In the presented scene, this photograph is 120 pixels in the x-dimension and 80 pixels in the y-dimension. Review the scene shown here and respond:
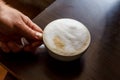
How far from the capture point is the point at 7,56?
621 millimetres

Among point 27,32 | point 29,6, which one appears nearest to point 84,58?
point 27,32

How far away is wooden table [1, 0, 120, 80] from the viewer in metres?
0.59

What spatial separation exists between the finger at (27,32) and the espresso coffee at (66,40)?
0.10 ft

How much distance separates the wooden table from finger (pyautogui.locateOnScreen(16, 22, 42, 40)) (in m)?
0.05

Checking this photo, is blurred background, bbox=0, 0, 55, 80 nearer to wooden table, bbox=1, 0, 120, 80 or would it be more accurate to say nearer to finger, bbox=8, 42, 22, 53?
wooden table, bbox=1, 0, 120, 80

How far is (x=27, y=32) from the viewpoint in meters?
0.61

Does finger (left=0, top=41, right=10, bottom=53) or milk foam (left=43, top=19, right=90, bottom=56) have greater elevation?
finger (left=0, top=41, right=10, bottom=53)

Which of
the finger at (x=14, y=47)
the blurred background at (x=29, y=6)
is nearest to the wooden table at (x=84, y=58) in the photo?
the finger at (x=14, y=47)

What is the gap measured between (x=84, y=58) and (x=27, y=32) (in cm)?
20

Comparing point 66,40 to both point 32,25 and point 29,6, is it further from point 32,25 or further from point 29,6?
point 29,6

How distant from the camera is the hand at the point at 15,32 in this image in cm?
62

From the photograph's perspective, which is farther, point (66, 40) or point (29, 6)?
point (29, 6)

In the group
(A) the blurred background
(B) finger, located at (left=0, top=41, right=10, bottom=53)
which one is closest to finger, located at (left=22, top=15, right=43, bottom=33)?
(B) finger, located at (left=0, top=41, right=10, bottom=53)

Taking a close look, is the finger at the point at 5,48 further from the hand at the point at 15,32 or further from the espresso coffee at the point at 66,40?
the espresso coffee at the point at 66,40
